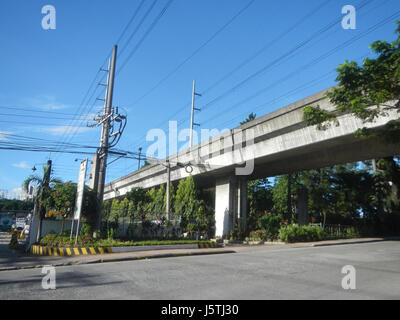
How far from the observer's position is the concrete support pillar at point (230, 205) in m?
25.1

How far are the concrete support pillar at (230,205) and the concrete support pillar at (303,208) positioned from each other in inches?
255

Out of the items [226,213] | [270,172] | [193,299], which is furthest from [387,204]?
[193,299]

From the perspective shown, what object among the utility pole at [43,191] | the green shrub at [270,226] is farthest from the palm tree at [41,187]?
the green shrub at [270,226]

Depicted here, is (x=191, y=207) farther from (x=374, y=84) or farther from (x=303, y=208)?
(x=374, y=84)

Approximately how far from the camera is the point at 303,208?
29.1 meters

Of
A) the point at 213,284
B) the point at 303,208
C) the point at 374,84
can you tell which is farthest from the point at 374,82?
the point at 303,208

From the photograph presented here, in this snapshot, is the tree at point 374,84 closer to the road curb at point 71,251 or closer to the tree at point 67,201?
the road curb at point 71,251

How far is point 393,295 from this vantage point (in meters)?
6.33

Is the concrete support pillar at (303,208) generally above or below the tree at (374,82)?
below

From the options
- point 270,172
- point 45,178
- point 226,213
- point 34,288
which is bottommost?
point 34,288

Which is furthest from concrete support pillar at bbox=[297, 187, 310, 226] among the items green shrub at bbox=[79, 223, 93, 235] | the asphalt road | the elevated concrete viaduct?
the asphalt road

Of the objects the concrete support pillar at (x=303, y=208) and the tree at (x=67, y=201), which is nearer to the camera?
the tree at (x=67, y=201)

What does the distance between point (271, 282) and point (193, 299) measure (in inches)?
96.7
